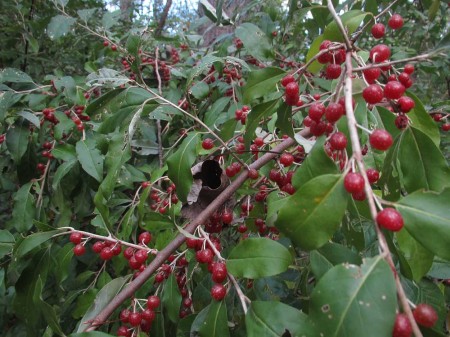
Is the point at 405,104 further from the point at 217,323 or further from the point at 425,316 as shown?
the point at 217,323

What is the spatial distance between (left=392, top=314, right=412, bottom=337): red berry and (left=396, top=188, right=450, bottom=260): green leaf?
0.53 feet

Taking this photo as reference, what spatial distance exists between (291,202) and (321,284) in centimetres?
15

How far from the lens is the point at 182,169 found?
45.6 inches

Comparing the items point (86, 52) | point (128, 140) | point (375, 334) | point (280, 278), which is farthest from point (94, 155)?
point (86, 52)

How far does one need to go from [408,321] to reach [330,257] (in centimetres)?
29

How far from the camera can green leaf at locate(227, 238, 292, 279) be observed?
87 cm

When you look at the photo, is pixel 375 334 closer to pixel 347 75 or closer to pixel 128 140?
pixel 347 75

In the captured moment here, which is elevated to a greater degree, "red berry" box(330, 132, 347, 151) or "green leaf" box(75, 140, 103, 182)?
"red berry" box(330, 132, 347, 151)

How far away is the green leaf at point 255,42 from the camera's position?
1598 mm

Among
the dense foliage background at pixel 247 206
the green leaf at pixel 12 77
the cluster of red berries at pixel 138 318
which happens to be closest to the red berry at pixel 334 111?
the dense foliage background at pixel 247 206

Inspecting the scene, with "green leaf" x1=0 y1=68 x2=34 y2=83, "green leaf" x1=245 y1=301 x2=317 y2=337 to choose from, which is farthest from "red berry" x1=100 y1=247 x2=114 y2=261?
"green leaf" x1=0 y1=68 x2=34 y2=83

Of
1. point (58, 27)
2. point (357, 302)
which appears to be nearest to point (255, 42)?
point (357, 302)

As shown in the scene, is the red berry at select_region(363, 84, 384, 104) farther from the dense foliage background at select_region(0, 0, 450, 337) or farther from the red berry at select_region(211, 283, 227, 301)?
the red berry at select_region(211, 283, 227, 301)

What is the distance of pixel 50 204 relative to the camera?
7.73 feet
